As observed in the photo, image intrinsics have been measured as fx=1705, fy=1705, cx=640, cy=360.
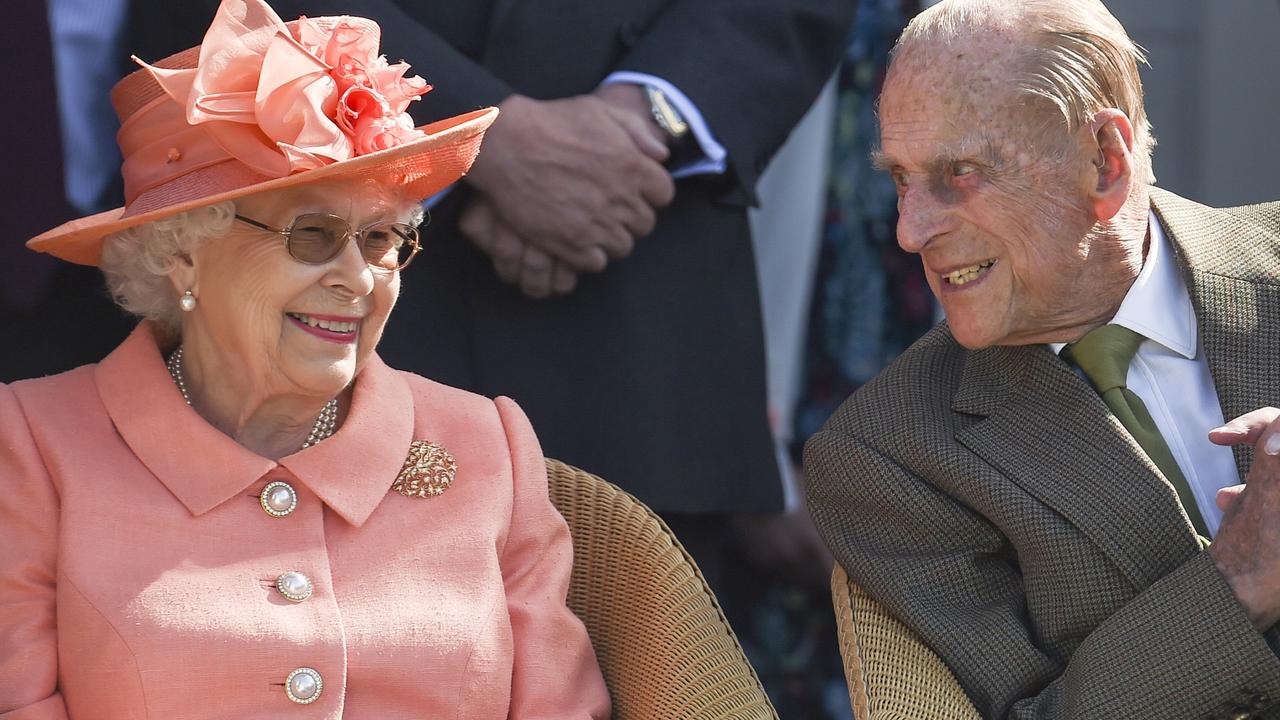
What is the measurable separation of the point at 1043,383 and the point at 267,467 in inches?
55.9

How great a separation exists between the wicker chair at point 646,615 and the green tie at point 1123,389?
817 mm

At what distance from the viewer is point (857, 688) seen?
9.71 ft

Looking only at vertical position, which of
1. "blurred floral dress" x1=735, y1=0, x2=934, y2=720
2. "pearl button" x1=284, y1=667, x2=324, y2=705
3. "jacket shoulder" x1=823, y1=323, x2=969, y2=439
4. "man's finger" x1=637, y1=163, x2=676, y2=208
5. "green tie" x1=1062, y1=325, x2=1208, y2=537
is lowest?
"blurred floral dress" x1=735, y1=0, x2=934, y2=720

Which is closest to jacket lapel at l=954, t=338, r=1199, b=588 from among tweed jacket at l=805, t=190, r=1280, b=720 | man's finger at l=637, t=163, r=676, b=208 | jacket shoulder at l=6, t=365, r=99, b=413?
tweed jacket at l=805, t=190, r=1280, b=720

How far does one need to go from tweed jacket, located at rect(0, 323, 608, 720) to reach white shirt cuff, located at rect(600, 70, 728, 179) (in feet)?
3.24

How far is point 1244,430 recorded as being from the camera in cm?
278

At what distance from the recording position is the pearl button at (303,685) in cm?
284

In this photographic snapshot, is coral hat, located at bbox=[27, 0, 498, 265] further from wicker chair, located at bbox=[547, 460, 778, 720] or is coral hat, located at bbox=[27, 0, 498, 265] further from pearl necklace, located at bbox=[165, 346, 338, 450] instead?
wicker chair, located at bbox=[547, 460, 778, 720]

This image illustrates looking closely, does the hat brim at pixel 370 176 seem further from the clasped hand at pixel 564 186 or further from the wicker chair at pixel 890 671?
the wicker chair at pixel 890 671

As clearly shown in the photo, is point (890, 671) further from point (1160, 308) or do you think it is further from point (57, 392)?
point (57, 392)

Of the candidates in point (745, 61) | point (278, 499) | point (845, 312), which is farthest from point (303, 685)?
point (845, 312)

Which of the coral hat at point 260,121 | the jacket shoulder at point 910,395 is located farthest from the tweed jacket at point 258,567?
the jacket shoulder at point 910,395

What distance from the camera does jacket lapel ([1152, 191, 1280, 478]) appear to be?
3062mm

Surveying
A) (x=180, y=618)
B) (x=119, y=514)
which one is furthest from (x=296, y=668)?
(x=119, y=514)
